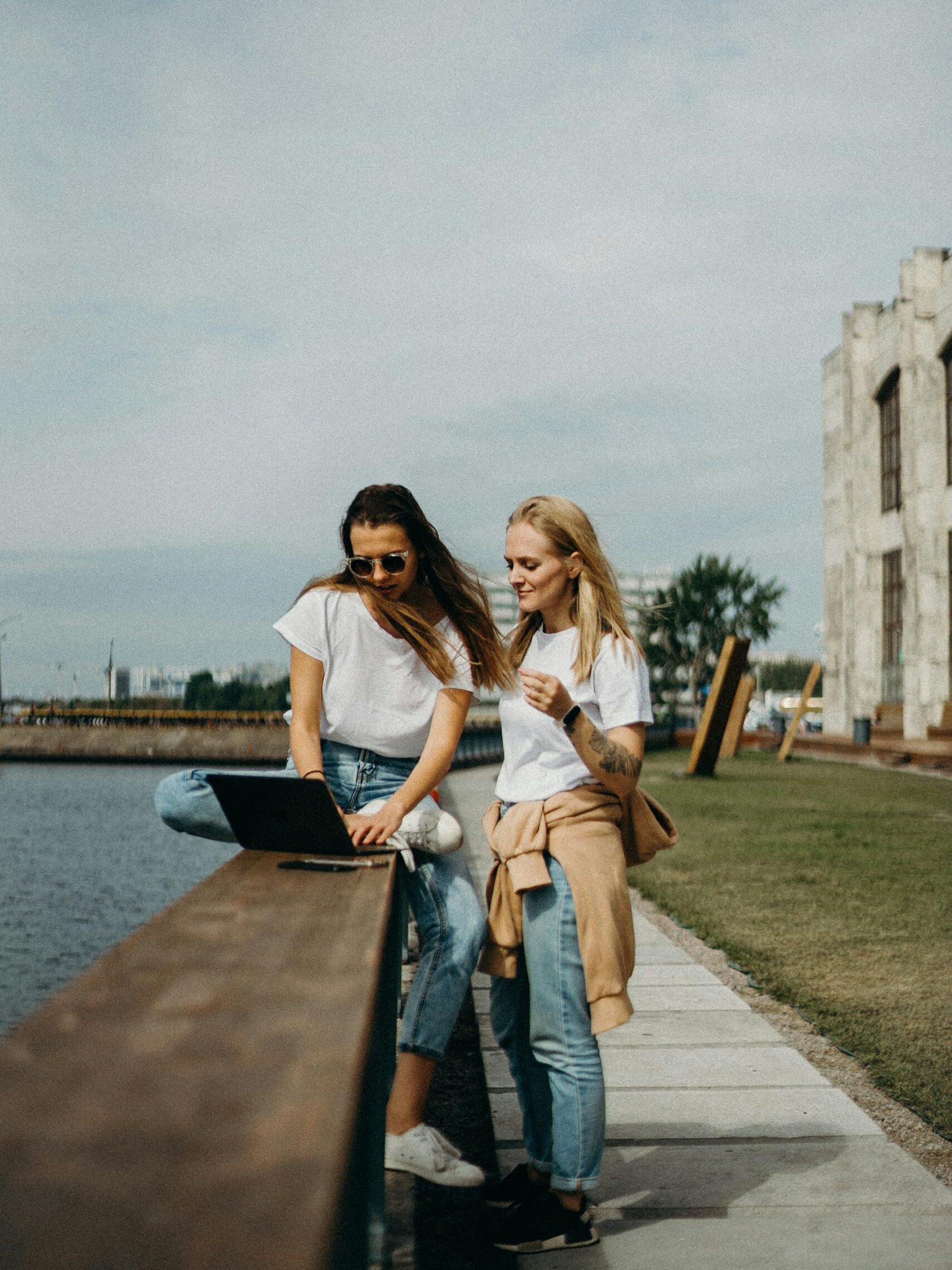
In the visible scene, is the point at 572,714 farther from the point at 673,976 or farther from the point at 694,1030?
the point at 673,976

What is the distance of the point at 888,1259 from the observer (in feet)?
9.16

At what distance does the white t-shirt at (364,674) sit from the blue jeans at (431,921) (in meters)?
0.28

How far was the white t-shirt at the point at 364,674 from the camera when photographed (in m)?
3.28

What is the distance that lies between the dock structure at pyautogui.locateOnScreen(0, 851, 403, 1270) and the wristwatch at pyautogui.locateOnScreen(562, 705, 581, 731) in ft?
3.26

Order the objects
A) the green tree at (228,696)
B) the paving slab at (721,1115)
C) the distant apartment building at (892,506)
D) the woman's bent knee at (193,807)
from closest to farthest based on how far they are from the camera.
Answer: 1. the woman's bent knee at (193,807)
2. the paving slab at (721,1115)
3. the distant apartment building at (892,506)
4. the green tree at (228,696)

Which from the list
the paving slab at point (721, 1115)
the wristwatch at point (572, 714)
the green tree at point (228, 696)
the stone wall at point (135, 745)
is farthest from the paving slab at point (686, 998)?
the green tree at point (228, 696)

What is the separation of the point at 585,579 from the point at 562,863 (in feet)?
2.45

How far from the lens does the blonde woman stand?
2801mm

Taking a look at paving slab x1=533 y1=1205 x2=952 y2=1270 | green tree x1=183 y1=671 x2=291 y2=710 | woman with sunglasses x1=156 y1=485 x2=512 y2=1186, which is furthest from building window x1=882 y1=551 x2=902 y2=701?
green tree x1=183 y1=671 x2=291 y2=710

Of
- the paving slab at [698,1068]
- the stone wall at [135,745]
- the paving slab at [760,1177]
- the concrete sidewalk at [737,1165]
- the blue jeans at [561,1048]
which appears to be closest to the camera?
the blue jeans at [561,1048]

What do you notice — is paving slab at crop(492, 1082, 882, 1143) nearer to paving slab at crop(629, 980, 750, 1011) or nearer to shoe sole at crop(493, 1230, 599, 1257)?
shoe sole at crop(493, 1230, 599, 1257)

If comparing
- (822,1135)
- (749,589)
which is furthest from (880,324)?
(822,1135)

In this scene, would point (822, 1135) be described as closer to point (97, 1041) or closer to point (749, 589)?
point (97, 1041)

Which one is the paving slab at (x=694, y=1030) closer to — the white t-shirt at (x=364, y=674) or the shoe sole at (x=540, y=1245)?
the shoe sole at (x=540, y=1245)
